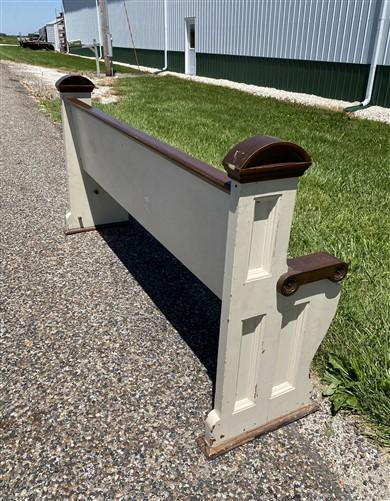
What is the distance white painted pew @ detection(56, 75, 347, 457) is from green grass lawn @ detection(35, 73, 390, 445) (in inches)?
12.8

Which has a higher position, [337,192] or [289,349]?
[289,349]

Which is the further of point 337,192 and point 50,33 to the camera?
point 50,33

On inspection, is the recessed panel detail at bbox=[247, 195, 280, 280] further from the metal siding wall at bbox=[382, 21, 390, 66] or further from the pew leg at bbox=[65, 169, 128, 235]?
the metal siding wall at bbox=[382, 21, 390, 66]

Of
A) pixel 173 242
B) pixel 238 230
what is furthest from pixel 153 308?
pixel 238 230

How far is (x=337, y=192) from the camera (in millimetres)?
5207

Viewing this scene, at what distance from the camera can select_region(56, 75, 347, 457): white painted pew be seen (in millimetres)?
1628

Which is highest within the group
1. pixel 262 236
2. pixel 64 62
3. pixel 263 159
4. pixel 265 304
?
pixel 263 159

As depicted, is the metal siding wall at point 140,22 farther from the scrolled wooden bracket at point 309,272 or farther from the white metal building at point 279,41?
the scrolled wooden bracket at point 309,272

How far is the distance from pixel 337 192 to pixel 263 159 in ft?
12.9

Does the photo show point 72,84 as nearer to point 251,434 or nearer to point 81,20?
point 251,434

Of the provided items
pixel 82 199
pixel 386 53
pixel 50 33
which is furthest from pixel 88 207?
pixel 50 33

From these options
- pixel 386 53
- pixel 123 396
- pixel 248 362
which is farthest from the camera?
pixel 386 53

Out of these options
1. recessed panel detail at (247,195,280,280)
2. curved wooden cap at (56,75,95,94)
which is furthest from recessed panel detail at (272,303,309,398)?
curved wooden cap at (56,75,95,94)

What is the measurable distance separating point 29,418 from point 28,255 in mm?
1964
